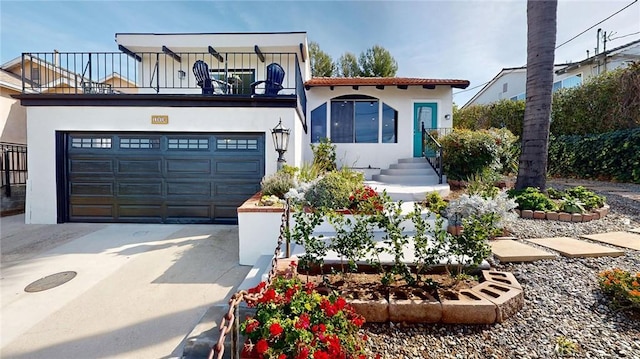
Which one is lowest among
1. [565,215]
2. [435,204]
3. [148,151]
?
A: [565,215]

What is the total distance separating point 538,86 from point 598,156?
6325 millimetres

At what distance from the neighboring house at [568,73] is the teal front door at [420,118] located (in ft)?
15.0

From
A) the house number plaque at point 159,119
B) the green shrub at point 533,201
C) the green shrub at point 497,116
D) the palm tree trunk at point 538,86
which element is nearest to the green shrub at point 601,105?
the green shrub at point 497,116

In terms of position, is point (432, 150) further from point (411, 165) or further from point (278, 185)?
point (278, 185)

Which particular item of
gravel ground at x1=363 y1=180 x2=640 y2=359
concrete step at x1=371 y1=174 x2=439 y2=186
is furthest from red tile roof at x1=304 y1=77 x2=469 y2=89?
gravel ground at x1=363 y1=180 x2=640 y2=359

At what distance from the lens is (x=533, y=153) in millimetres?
5629

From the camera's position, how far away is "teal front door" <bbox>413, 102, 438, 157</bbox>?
34.0 feet

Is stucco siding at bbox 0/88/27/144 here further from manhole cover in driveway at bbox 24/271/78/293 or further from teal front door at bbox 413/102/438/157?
teal front door at bbox 413/102/438/157

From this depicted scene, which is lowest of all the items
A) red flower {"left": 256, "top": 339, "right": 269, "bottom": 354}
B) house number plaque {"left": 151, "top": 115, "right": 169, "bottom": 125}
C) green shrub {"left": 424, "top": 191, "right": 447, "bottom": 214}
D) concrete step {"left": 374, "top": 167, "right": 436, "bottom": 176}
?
red flower {"left": 256, "top": 339, "right": 269, "bottom": 354}

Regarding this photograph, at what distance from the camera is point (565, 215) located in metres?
4.79

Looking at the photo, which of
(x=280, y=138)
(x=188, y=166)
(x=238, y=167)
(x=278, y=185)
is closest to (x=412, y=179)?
(x=280, y=138)

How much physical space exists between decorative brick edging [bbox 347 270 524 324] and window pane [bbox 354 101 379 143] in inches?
331

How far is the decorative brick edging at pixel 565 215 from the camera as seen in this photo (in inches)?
187

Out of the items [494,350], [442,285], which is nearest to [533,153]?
[442,285]
